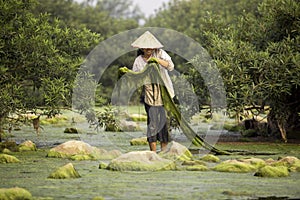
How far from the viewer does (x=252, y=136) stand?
16.1 meters

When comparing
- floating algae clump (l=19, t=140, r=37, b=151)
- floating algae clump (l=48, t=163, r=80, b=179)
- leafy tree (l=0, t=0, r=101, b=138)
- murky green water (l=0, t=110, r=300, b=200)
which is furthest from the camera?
leafy tree (l=0, t=0, r=101, b=138)

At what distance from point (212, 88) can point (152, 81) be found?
10.2 feet

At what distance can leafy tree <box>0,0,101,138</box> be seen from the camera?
12711 millimetres

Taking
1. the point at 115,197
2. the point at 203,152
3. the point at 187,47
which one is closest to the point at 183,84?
the point at 203,152

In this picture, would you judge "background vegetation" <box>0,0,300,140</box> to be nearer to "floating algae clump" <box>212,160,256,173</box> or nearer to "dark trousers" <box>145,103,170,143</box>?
"dark trousers" <box>145,103,170,143</box>

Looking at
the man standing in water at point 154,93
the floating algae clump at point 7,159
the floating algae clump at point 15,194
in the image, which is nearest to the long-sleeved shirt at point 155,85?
the man standing in water at point 154,93

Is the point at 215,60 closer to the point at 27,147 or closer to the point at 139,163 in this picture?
the point at 27,147

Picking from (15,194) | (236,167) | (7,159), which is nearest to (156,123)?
(236,167)

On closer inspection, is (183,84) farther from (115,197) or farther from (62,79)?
(115,197)

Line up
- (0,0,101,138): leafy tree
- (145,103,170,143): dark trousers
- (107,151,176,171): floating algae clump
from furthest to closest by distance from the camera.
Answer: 1. (0,0,101,138): leafy tree
2. (145,103,170,143): dark trousers
3. (107,151,176,171): floating algae clump

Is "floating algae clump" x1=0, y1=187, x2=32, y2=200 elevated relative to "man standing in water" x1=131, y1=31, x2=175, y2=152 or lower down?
lower down

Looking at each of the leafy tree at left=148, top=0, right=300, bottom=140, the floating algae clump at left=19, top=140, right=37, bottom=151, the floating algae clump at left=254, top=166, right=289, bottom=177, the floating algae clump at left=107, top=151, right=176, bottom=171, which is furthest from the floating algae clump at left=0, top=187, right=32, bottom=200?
the leafy tree at left=148, top=0, right=300, bottom=140

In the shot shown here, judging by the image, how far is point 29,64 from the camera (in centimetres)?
1315

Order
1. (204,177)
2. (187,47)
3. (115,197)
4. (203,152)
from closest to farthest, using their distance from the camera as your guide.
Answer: (115,197)
(204,177)
(203,152)
(187,47)
